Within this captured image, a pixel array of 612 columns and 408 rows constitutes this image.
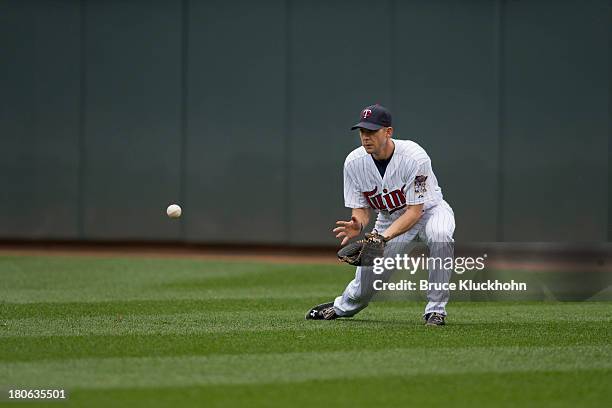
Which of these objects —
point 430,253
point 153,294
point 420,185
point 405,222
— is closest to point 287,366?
point 405,222

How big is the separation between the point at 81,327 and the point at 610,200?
33.3ft

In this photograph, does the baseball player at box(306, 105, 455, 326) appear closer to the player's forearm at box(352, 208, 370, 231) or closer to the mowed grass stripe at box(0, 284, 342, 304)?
the player's forearm at box(352, 208, 370, 231)

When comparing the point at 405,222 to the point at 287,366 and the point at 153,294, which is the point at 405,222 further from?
the point at 153,294

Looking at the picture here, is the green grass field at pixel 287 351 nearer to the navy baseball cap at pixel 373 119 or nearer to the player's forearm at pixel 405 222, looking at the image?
the player's forearm at pixel 405 222

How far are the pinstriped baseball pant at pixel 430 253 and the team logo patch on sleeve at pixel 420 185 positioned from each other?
0.26 metres

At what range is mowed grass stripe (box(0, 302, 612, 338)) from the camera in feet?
27.1

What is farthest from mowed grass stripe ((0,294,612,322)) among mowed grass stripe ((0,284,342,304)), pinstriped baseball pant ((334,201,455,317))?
pinstriped baseball pant ((334,201,455,317))

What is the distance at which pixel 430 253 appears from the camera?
8.59 metres

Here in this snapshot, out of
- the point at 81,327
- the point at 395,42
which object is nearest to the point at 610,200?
the point at 395,42

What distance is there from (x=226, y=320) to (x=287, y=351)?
70.8 inches

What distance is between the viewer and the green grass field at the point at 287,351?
231 inches

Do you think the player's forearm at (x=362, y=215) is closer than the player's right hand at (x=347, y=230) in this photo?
No

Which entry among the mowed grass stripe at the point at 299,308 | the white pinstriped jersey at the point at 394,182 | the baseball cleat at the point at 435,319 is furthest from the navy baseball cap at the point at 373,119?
the mowed grass stripe at the point at 299,308

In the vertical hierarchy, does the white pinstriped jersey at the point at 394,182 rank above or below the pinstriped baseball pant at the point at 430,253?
above
